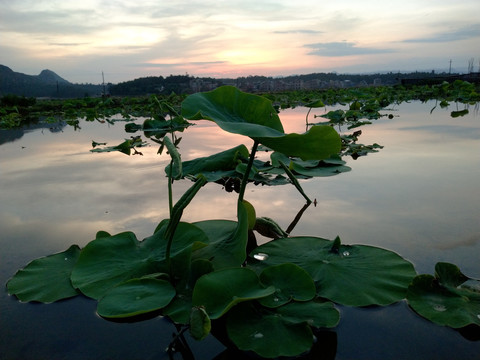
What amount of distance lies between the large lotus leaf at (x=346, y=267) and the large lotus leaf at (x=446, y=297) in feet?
0.11

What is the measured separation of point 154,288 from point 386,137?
2.86 meters

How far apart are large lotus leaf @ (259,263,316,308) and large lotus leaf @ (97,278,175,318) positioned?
19cm

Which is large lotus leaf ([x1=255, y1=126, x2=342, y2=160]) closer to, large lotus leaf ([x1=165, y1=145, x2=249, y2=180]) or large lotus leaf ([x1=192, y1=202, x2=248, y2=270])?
large lotus leaf ([x1=192, y1=202, x2=248, y2=270])

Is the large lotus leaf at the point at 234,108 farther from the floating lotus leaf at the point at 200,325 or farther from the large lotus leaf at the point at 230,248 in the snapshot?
the floating lotus leaf at the point at 200,325

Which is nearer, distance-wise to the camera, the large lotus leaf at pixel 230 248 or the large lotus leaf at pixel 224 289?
the large lotus leaf at pixel 224 289

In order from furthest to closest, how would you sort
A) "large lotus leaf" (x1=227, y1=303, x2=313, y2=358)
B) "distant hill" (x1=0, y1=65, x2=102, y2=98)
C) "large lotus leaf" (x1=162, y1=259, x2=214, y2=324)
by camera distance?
"distant hill" (x1=0, y1=65, x2=102, y2=98) → "large lotus leaf" (x1=162, y1=259, x2=214, y2=324) → "large lotus leaf" (x1=227, y1=303, x2=313, y2=358)

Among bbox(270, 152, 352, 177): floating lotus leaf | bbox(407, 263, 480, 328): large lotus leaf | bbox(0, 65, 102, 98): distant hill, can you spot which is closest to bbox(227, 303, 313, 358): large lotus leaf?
bbox(407, 263, 480, 328): large lotus leaf

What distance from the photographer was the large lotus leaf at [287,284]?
732 mm

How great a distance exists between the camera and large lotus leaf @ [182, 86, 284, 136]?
0.91 meters

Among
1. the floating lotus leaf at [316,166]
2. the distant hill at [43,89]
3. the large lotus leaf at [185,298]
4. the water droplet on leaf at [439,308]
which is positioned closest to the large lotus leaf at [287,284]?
the large lotus leaf at [185,298]

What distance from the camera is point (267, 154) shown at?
8.74 ft

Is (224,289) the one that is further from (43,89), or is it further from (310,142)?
(43,89)

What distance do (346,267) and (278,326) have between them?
259 millimetres

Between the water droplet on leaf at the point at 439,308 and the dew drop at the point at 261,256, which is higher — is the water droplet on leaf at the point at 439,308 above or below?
below
